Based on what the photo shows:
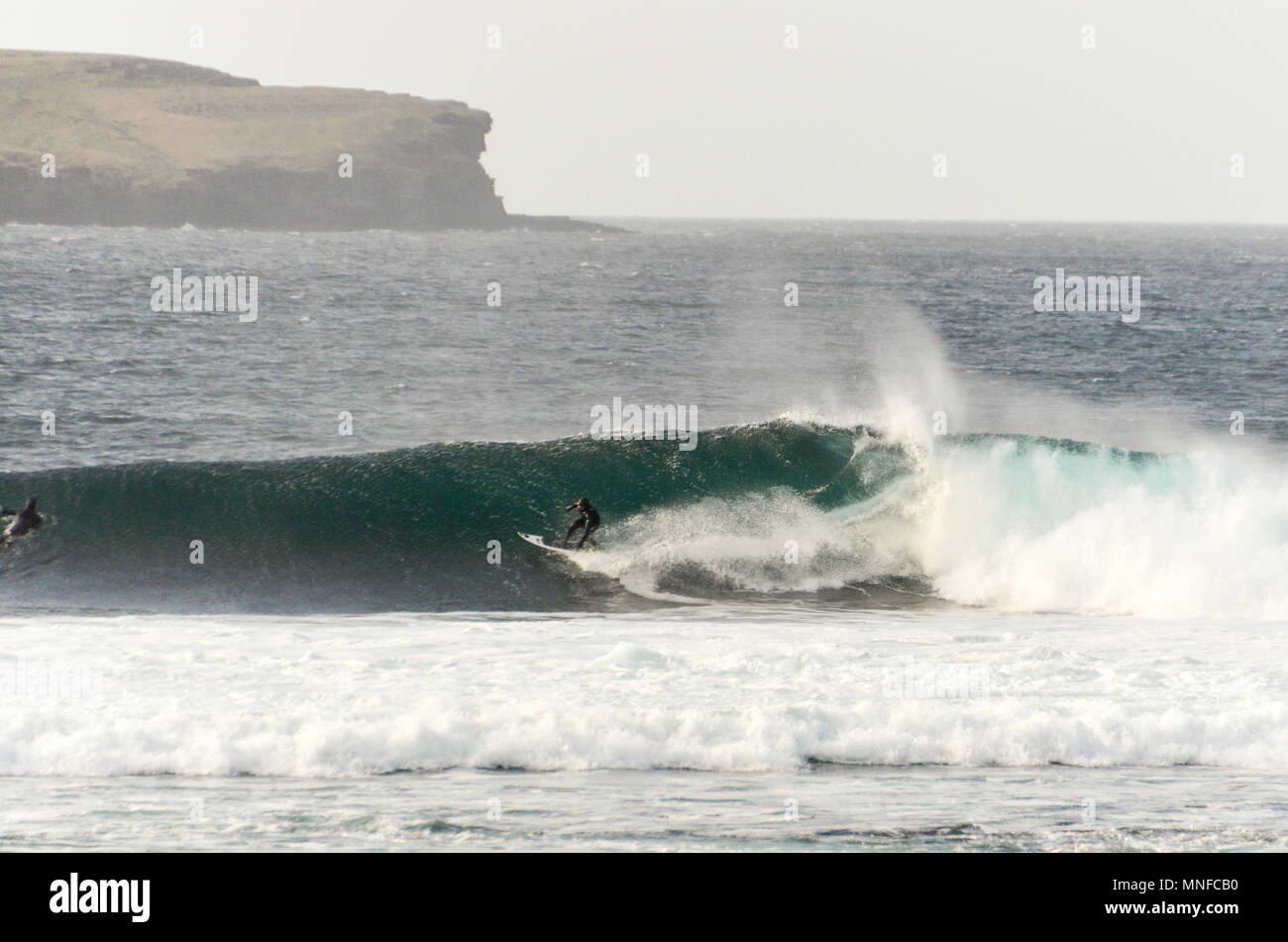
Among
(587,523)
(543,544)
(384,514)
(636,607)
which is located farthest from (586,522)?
(384,514)

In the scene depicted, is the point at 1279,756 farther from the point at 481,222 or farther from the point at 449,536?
the point at 481,222

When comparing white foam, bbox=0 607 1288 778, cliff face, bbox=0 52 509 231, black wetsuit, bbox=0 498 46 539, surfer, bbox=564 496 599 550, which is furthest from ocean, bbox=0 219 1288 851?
cliff face, bbox=0 52 509 231

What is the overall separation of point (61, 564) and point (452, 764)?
901cm

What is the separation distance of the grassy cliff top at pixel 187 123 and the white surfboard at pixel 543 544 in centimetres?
13961

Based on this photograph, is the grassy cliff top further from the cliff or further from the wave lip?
the wave lip

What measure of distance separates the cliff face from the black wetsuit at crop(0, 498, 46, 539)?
13321 centimetres

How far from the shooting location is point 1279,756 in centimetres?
931

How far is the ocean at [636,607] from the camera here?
827 centimetres

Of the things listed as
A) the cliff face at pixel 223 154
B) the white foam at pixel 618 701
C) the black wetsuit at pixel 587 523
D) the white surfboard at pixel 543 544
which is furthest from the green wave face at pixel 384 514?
the cliff face at pixel 223 154

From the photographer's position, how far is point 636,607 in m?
14.4

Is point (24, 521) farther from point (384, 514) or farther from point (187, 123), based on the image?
point (187, 123)

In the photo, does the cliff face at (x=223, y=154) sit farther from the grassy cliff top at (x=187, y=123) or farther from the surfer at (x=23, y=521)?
the surfer at (x=23, y=521)

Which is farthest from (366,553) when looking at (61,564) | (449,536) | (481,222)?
(481,222)

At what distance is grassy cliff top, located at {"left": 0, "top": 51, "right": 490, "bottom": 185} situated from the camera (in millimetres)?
149375
